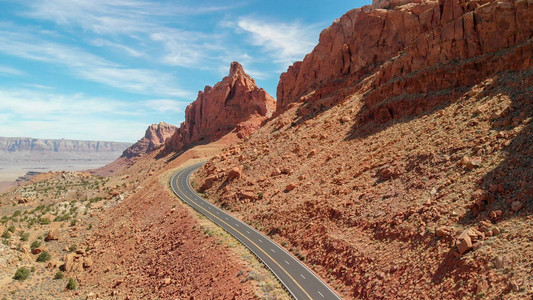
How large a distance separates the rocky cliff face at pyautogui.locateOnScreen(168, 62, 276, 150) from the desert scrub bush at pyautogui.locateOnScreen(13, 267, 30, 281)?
259 feet

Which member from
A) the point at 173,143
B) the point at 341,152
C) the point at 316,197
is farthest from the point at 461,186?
the point at 173,143

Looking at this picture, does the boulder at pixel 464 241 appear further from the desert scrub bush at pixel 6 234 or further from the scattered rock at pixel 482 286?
the desert scrub bush at pixel 6 234

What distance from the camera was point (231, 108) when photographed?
125 metres

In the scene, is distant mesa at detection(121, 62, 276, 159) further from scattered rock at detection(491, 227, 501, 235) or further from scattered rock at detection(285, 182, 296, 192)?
scattered rock at detection(491, 227, 501, 235)

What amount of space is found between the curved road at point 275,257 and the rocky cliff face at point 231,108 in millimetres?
67654

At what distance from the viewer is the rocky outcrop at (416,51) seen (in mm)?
36206

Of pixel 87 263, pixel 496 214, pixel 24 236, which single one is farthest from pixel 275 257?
pixel 24 236

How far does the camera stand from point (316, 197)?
1412 inches

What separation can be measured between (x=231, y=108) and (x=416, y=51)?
287ft

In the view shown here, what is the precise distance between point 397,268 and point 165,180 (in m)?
54.4

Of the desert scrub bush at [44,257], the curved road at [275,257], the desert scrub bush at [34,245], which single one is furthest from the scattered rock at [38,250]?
the curved road at [275,257]

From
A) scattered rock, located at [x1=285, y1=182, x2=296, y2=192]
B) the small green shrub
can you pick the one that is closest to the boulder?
scattered rock, located at [x1=285, y1=182, x2=296, y2=192]

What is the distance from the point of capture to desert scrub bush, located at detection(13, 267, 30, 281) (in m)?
33.7

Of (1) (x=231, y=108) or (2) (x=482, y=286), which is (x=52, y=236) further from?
(1) (x=231, y=108)
